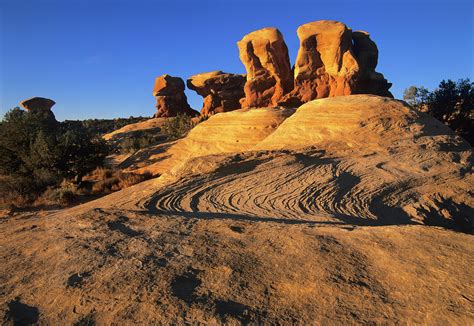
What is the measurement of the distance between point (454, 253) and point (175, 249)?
3.41 metres

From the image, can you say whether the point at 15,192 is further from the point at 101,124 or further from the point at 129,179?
the point at 101,124

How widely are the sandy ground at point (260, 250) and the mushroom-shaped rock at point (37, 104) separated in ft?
171

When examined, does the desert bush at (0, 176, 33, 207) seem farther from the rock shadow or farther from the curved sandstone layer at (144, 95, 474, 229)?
the rock shadow

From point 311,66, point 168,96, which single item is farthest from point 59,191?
point 168,96

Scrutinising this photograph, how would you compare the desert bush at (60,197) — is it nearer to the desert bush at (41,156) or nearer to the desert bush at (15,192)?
the desert bush at (15,192)

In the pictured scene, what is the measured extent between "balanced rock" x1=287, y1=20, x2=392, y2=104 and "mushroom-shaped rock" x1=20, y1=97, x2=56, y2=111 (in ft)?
138

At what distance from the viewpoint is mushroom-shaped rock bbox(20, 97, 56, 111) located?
53.2 metres

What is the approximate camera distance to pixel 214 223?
227 inches

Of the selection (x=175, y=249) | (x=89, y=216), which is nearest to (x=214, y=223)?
(x=175, y=249)

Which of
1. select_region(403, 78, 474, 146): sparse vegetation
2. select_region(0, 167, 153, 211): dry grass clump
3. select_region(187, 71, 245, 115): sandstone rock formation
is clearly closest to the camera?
select_region(0, 167, 153, 211): dry grass clump

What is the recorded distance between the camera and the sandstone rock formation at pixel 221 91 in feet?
149

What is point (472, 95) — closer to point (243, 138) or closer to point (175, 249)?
point (243, 138)

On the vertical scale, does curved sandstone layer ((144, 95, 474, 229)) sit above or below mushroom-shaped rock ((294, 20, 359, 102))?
below

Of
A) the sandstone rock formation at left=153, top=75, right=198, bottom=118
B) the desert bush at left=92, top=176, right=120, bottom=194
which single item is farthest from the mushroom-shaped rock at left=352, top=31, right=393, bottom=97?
the sandstone rock formation at left=153, top=75, right=198, bottom=118
